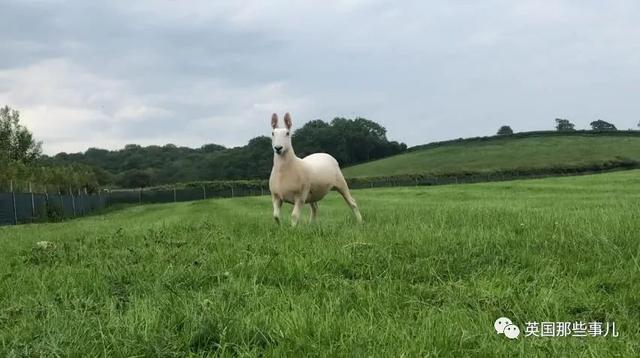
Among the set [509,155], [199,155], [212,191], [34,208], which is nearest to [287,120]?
[34,208]

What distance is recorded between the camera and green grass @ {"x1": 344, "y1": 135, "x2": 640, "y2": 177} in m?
89.3

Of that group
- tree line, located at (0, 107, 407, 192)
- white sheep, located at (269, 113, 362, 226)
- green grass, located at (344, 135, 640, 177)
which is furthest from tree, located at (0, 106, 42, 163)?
white sheep, located at (269, 113, 362, 226)

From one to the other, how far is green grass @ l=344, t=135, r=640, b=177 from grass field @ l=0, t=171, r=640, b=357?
3169 inches

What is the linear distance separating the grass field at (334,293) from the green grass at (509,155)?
264 ft

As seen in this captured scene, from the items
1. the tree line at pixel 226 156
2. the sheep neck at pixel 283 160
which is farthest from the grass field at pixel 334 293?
the tree line at pixel 226 156

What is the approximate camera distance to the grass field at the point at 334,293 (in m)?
3.52

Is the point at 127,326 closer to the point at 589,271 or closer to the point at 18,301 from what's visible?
the point at 18,301

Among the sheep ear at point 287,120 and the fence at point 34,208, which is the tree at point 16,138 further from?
the sheep ear at point 287,120

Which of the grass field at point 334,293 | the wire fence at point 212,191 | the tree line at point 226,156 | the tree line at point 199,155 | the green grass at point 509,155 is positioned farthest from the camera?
the tree line at point 226,156

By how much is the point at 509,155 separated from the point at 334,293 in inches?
4039

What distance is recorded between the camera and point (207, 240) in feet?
26.2

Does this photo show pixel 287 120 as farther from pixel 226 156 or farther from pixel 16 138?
pixel 226 156

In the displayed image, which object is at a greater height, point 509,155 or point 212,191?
point 509,155

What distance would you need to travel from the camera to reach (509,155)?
102m
